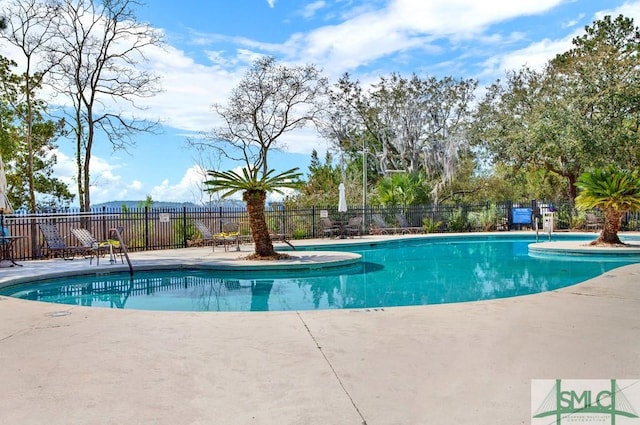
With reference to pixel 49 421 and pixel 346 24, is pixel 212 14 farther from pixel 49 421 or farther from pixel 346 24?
pixel 49 421

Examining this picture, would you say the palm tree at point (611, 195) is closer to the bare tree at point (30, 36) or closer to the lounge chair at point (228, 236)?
the lounge chair at point (228, 236)

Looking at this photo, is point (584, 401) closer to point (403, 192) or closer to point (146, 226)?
point (146, 226)

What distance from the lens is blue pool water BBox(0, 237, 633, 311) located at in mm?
7312

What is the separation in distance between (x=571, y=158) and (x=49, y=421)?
23.6m

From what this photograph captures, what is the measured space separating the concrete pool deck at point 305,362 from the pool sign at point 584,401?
9cm

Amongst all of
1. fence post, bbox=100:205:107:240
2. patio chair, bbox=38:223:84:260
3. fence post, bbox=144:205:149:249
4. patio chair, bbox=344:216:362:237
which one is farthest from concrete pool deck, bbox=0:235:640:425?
patio chair, bbox=344:216:362:237

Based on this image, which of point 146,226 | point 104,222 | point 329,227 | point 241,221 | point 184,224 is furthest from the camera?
point 329,227

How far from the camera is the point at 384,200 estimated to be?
22.3 meters

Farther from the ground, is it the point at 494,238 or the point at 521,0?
the point at 521,0

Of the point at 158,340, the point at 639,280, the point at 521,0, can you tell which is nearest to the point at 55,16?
the point at 521,0

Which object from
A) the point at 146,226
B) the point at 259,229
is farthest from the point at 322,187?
the point at 259,229

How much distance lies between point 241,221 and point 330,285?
9467 mm

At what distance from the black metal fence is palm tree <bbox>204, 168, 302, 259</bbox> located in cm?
388

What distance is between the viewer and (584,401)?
294 cm
